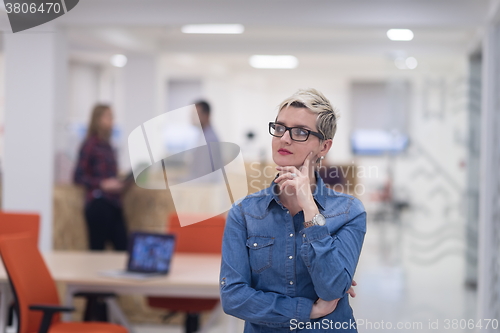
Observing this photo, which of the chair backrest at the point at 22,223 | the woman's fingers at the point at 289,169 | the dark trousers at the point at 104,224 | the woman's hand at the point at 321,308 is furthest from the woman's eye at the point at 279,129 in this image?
the dark trousers at the point at 104,224

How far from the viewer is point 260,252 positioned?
1.62 meters

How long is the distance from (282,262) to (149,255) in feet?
5.91

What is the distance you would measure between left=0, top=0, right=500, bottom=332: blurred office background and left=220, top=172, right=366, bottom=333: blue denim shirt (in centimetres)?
28

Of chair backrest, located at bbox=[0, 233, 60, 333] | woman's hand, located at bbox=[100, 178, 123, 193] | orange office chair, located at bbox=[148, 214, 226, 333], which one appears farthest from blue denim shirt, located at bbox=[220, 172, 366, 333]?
woman's hand, located at bbox=[100, 178, 123, 193]

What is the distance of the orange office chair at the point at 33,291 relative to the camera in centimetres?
277

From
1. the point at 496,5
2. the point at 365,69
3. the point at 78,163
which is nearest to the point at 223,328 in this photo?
the point at 78,163

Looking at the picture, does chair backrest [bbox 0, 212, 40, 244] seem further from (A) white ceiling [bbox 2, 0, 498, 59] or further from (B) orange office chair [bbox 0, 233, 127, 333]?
(A) white ceiling [bbox 2, 0, 498, 59]

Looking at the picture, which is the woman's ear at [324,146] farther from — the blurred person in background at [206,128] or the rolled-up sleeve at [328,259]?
the blurred person in background at [206,128]

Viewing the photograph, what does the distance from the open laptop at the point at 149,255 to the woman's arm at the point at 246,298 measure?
1.66 m

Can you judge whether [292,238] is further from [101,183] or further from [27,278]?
[101,183]

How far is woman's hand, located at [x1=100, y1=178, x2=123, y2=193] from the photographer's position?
473 centimetres

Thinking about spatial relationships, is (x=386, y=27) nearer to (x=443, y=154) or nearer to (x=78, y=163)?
(x=443, y=154)

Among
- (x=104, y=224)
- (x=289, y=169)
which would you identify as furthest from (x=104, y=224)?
(x=289, y=169)

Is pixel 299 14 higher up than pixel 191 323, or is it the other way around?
pixel 299 14
